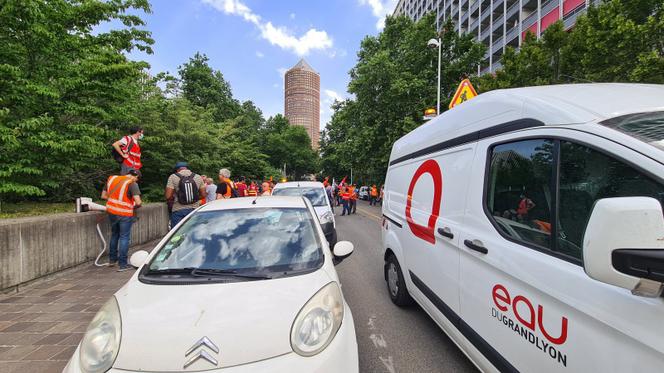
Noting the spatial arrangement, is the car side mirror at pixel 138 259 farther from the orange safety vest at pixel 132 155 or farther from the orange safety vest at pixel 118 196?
the orange safety vest at pixel 132 155

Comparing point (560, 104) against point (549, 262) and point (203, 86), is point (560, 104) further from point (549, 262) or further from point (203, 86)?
point (203, 86)

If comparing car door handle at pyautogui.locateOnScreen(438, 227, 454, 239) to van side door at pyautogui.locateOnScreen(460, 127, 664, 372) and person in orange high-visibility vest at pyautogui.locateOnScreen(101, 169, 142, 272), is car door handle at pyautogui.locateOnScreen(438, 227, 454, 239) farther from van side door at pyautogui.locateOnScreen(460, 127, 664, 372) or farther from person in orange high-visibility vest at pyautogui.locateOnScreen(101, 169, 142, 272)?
person in orange high-visibility vest at pyautogui.locateOnScreen(101, 169, 142, 272)

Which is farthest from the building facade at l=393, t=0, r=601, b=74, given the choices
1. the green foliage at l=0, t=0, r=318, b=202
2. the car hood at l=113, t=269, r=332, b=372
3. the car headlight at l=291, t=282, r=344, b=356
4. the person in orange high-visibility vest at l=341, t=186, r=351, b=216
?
the car hood at l=113, t=269, r=332, b=372

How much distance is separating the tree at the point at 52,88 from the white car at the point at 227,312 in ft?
14.8

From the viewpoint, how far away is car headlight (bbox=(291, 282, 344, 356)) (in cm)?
185

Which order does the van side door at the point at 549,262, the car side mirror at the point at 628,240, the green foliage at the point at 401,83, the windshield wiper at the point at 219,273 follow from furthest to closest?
the green foliage at the point at 401,83, the windshield wiper at the point at 219,273, the van side door at the point at 549,262, the car side mirror at the point at 628,240

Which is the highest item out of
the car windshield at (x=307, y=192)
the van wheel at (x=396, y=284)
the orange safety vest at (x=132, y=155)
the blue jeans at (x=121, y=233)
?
the orange safety vest at (x=132, y=155)

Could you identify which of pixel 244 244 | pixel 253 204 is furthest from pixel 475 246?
pixel 253 204

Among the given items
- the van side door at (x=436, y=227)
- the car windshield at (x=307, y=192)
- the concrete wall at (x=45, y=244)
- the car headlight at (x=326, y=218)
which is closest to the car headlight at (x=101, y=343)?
the van side door at (x=436, y=227)

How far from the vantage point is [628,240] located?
1022mm

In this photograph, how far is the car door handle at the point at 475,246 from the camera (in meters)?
2.25

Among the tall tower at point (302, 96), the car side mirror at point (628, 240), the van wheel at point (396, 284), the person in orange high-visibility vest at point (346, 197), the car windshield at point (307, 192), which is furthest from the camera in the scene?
the tall tower at point (302, 96)

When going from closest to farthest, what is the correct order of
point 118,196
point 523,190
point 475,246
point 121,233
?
point 523,190 < point 475,246 < point 118,196 < point 121,233

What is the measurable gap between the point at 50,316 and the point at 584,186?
17.2ft
